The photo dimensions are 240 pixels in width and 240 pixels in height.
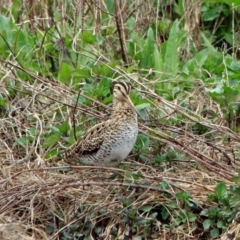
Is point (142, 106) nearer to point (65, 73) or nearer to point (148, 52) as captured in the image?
point (65, 73)

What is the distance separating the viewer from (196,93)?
7531mm

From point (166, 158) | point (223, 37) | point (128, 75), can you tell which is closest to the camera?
point (166, 158)

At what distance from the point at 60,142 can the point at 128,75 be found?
746mm

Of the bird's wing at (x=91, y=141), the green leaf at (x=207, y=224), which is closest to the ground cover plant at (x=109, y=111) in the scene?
the green leaf at (x=207, y=224)

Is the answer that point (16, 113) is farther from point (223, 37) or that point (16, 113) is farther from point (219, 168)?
point (223, 37)

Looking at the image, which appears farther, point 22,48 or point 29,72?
A: point 22,48

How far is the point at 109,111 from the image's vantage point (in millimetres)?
7105

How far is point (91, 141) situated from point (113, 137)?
16 centimetres

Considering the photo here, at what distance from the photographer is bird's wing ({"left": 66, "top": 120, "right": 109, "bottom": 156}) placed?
6445 mm

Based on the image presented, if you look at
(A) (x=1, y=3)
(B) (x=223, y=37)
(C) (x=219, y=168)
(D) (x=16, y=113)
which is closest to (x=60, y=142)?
(D) (x=16, y=113)

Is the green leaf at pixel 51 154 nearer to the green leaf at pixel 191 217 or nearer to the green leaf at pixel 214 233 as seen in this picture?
the green leaf at pixel 191 217

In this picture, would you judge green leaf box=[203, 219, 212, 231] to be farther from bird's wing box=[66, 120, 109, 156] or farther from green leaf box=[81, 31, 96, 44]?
green leaf box=[81, 31, 96, 44]

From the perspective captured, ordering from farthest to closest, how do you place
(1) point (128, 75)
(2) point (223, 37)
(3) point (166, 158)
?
(2) point (223, 37)
(1) point (128, 75)
(3) point (166, 158)

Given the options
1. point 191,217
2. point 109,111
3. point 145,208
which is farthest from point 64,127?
point 191,217
